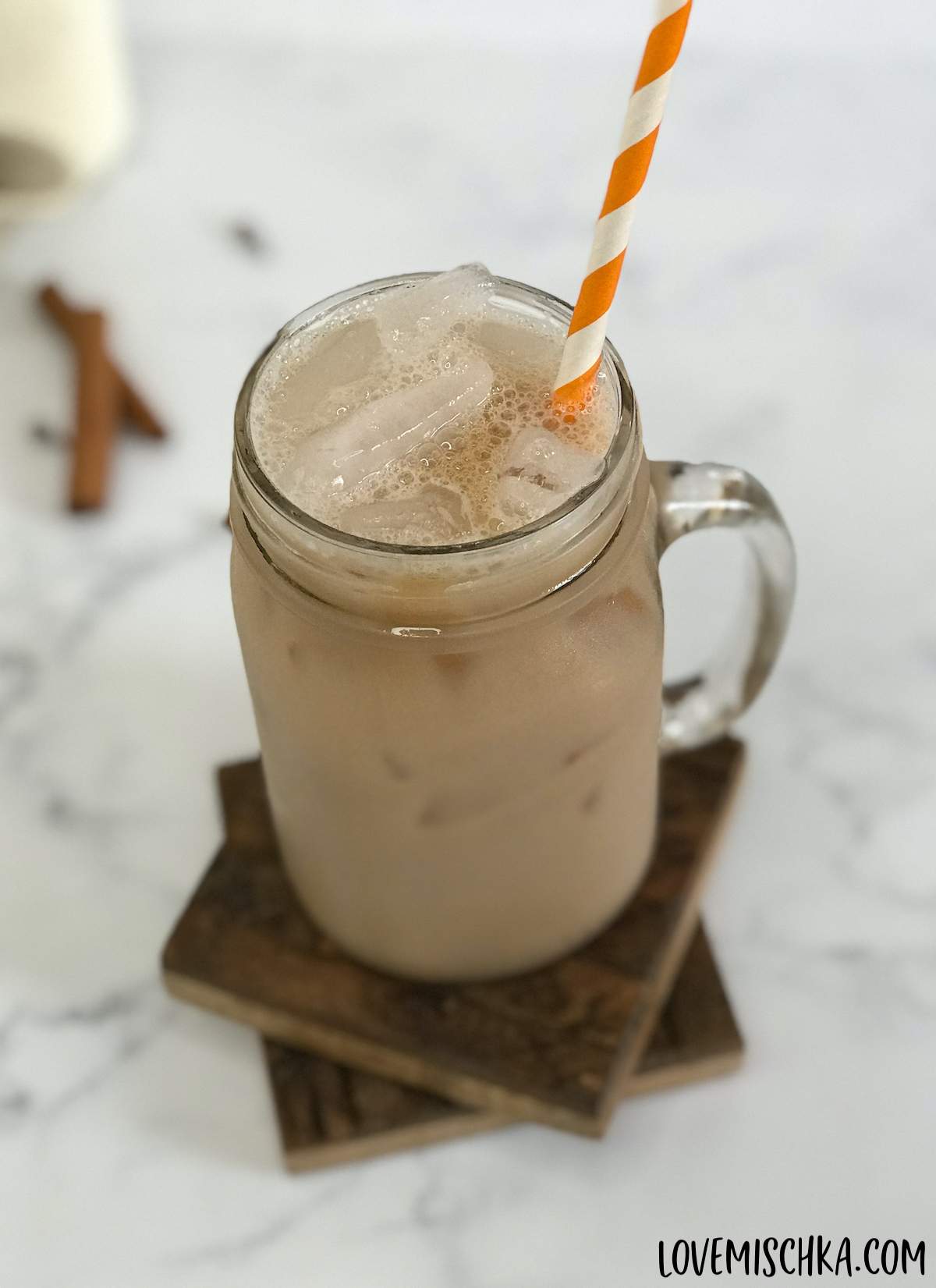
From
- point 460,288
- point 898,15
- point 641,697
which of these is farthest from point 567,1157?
point 898,15

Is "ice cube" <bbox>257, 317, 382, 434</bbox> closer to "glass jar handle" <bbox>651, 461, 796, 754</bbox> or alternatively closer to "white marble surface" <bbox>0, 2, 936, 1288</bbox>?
"glass jar handle" <bbox>651, 461, 796, 754</bbox>

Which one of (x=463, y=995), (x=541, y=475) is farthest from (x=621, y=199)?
(x=463, y=995)

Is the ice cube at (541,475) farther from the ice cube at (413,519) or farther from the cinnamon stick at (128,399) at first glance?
the cinnamon stick at (128,399)

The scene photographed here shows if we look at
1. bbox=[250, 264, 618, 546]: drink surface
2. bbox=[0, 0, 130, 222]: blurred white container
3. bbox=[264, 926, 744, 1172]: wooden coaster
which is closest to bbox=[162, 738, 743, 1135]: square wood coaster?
bbox=[264, 926, 744, 1172]: wooden coaster

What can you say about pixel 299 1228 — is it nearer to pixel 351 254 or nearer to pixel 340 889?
pixel 340 889

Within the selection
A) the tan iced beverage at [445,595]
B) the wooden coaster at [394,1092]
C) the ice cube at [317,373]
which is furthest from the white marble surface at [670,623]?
the ice cube at [317,373]

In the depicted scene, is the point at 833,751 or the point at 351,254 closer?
the point at 833,751
